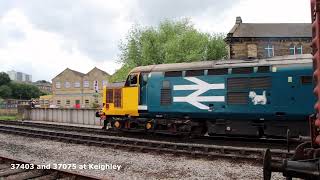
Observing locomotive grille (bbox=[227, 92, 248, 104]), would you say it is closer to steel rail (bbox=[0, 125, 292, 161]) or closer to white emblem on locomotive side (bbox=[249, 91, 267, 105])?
white emblem on locomotive side (bbox=[249, 91, 267, 105])

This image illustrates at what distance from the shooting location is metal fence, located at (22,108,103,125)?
28.9 metres

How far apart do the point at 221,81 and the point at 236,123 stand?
184cm

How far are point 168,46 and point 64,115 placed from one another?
1598 centimetres

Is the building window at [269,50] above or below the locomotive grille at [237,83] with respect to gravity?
→ above

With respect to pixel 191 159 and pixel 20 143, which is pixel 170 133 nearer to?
pixel 191 159

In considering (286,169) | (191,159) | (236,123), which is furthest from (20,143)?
(286,169)

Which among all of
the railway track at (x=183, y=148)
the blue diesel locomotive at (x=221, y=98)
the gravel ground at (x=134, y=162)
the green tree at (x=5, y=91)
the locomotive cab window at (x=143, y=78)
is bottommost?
the gravel ground at (x=134, y=162)

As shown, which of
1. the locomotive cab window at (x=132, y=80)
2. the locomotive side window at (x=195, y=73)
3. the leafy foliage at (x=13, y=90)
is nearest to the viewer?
the locomotive side window at (x=195, y=73)

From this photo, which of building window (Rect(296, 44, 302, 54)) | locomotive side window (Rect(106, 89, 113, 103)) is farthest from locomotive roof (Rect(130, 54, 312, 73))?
building window (Rect(296, 44, 302, 54))

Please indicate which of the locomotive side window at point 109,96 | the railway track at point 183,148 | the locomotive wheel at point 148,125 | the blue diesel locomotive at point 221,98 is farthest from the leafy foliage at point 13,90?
the locomotive wheel at point 148,125

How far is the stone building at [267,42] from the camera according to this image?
46469 millimetres

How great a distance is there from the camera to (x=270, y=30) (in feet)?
A: 161

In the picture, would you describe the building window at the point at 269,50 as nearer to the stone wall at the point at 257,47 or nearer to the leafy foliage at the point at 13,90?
the stone wall at the point at 257,47

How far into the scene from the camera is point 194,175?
9.37 metres
